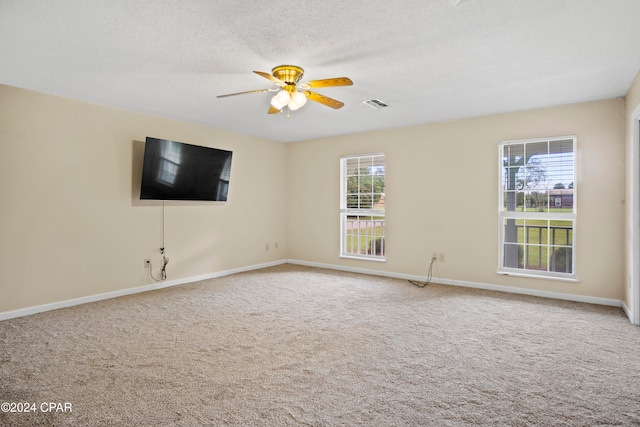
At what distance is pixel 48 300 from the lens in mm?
3928

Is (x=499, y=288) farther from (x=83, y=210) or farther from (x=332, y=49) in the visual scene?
(x=83, y=210)

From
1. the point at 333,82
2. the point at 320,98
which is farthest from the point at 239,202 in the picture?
the point at 333,82

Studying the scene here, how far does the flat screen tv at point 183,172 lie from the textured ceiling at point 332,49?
66 centimetres

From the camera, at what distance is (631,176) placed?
3590 mm

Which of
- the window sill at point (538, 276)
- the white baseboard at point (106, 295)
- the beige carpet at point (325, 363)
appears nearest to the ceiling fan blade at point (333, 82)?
the beige carpet at point (325, 363)

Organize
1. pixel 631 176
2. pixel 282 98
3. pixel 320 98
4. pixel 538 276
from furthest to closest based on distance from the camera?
pixel 538 276, pixel 631 176, pixel 320 98, pixel 282 98

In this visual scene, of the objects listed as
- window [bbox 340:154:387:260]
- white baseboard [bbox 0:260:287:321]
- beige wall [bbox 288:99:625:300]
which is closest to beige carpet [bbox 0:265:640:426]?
white baseboard [bbox 0:260:287:321]

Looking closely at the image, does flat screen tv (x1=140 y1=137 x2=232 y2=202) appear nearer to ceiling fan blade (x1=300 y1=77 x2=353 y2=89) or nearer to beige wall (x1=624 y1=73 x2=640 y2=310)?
ceiling fan blade (x1=300 y1=77 x2=353 y2=89)

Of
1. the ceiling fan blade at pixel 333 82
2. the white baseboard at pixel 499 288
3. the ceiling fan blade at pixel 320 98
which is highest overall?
the ceiling fan blade at pixel 320 98

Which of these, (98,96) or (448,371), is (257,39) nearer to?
(98,96)

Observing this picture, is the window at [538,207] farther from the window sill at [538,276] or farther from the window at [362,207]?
the window at [362,207]

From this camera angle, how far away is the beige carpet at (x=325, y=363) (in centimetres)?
203

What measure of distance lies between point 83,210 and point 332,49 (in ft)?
11.2

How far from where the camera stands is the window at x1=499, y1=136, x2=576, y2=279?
444 cm
